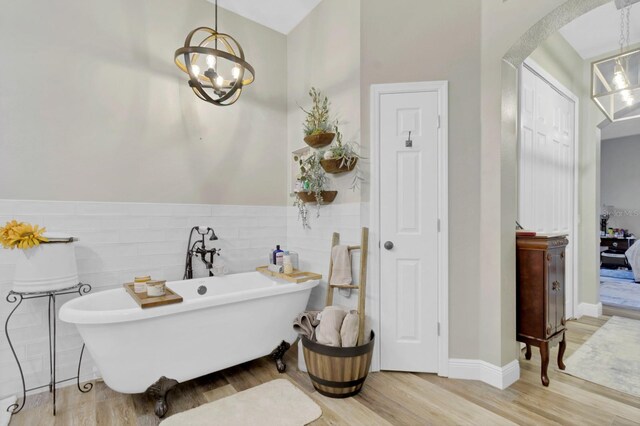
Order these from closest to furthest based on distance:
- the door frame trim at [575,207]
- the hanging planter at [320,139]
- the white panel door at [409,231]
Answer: the white panel door at [409,231] < the hanging planter at [320,139] < the door frame trim at [575,207]

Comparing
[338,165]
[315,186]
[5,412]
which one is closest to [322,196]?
[315,186]

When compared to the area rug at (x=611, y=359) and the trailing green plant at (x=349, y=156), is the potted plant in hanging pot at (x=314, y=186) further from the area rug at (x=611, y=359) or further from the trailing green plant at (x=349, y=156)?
the area rug at (x=611, y=359)

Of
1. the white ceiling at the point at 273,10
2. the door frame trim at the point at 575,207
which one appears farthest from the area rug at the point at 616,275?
the white ceiling at the point at 273,10

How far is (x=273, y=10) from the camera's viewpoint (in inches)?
128

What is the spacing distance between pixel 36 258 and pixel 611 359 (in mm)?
4445

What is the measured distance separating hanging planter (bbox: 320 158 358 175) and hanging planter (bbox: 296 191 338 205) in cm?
21

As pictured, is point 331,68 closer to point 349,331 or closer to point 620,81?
point 349,331

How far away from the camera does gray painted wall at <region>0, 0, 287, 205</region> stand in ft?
7.29

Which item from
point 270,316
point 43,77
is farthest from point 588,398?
point 43,77

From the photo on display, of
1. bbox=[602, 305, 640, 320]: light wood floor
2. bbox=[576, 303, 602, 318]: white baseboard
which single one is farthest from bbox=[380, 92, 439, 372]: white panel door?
bbox=[602, 305, 640, 320]: light wood floor

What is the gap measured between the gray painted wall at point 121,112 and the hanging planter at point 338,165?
1002mm

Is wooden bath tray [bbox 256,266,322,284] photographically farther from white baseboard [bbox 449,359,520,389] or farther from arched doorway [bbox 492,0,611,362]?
arched doorway [bbox 492,0,611,362]

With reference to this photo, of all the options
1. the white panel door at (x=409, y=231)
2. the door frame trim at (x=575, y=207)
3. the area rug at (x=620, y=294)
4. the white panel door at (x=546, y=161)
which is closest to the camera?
the white panel door at (x=409, y=231)

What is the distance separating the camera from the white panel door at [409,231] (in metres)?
2.49
